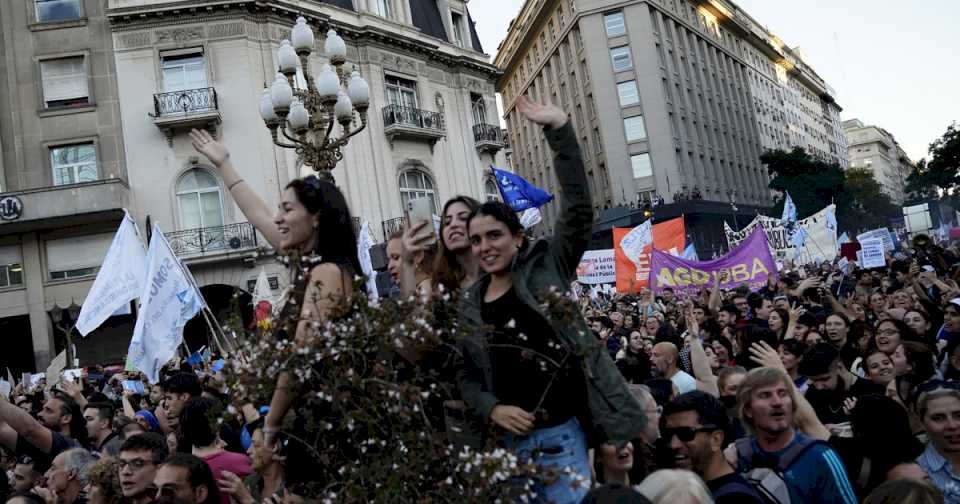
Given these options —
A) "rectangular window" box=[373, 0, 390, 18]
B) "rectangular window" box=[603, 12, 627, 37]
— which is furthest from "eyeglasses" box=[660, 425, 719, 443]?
"rectangular window" box=[603, 12, 627, 37]

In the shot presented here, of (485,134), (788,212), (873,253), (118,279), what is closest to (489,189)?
(485,134)

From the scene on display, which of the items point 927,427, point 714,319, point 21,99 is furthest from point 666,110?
point 927,427

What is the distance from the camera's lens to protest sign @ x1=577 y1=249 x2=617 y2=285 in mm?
19750

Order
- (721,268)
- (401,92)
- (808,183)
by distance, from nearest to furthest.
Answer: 1. (721,268)
2. (401,92)
3. (808,183)

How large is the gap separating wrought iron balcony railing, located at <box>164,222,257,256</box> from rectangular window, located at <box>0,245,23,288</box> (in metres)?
4.55

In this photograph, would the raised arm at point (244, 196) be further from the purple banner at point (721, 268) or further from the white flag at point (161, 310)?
the purple banner at point (721, 268)

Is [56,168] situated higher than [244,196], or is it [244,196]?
[56,168]

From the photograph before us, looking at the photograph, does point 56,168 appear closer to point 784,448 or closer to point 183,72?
point 183,72

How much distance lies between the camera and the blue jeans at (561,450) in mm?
2643

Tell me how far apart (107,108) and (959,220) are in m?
58.7

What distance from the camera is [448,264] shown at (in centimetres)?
333

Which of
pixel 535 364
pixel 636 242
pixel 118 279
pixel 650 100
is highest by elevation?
pixel 650 100

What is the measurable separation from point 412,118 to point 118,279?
20.2 metres

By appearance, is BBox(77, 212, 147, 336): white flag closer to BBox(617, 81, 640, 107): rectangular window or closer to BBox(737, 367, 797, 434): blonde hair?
BBox(737, 367, 797, 434): blonde hair
